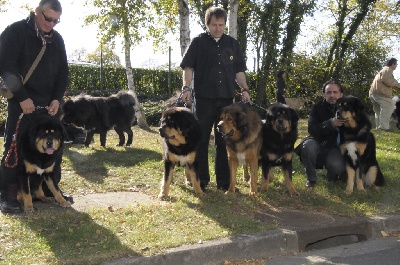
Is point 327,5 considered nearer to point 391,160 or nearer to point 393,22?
point 393,22

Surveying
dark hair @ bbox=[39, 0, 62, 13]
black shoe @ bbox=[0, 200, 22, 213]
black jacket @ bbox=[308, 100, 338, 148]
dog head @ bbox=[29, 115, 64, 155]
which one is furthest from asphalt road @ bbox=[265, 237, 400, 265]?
dark hair @ bbox=[39, 0, 62, 13]

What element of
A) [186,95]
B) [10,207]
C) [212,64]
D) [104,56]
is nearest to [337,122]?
[212,64]

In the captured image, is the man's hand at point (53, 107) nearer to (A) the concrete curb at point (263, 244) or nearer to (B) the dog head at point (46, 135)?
(B) the dog head at point (46, 135)

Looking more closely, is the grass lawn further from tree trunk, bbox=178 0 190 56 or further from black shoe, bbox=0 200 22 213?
tree trunk, bbox=178 0 190 56

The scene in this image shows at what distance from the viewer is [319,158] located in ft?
21.5

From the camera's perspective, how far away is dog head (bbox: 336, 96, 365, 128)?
5863 millimetres

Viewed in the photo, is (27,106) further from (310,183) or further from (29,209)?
(310,183)

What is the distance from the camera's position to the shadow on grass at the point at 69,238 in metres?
3.73

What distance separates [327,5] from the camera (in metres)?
21.9

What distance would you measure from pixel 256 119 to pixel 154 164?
2.48 metres

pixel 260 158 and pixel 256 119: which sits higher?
pixel 256 119

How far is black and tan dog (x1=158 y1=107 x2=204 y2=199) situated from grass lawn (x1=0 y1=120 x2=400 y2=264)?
0.37 metres

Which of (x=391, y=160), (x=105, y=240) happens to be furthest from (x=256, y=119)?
(x=391, y=160)

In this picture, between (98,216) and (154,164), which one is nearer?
(98,216)
